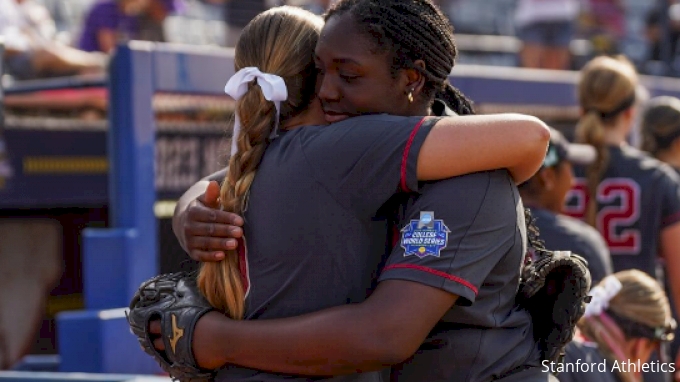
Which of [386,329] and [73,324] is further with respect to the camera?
[73,324]

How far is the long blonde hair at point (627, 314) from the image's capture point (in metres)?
3.32

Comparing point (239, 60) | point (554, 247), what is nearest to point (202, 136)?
point (554, 247)

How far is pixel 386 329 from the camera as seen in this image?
188 centimetres

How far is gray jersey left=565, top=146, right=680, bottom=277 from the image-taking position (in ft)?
13.9

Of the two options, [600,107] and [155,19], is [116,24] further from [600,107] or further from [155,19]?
[600,107]

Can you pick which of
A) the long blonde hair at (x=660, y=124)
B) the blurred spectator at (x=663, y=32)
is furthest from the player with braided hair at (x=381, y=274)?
the blurred spectator at (x=663, y=32)

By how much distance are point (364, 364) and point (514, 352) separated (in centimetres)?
33

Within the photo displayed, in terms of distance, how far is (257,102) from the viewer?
205 centimetres

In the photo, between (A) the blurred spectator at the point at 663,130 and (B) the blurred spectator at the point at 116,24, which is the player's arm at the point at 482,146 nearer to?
(A) the blurred spectator at the point at 663,130

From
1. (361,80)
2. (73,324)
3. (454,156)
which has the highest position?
(361,80)

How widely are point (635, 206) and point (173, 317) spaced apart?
2.72 meters

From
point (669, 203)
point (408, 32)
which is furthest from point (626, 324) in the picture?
point (408, 32)

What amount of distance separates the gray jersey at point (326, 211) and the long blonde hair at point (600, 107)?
257 cm

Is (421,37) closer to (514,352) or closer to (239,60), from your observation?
(239,60)
